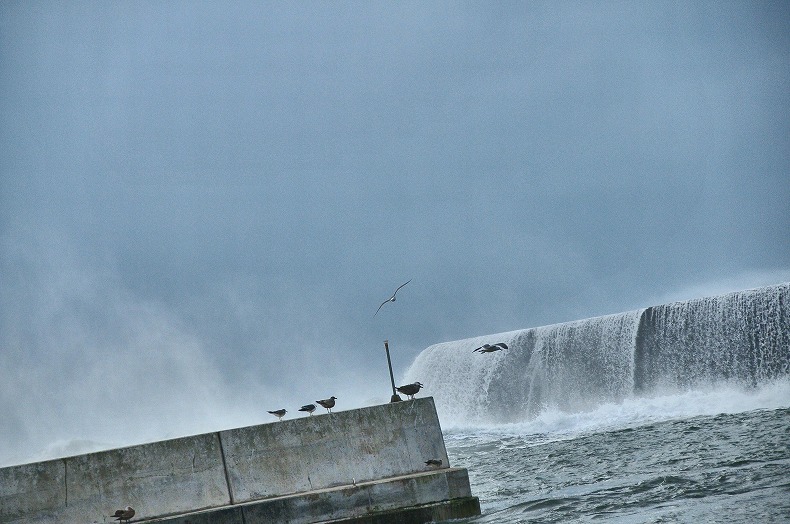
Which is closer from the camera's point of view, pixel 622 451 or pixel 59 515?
pixel 59 515

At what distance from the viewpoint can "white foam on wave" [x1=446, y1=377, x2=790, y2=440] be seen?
80.1 ft

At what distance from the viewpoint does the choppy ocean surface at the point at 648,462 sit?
36.2 ft

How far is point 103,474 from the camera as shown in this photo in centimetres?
1022

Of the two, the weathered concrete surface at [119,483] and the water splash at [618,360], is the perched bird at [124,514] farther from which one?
the water splash at [618,360]

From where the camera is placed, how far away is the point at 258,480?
10.5 metres

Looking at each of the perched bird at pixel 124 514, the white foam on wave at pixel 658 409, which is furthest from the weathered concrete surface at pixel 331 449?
the white foam on wave at pixel 658 409

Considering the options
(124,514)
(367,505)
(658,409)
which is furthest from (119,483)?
(658,409)

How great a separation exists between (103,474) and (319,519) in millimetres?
2518

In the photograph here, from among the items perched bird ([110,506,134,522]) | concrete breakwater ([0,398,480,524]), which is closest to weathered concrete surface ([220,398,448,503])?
concrete breakwater ([0,398,480,524])

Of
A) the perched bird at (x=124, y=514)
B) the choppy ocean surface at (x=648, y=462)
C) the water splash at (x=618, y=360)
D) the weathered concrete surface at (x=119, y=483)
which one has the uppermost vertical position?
the water splash at (x=618, y=360)

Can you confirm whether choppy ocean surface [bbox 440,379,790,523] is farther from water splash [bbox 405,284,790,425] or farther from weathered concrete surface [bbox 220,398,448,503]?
weathered concrete surface [bbox 220,398,448,503]

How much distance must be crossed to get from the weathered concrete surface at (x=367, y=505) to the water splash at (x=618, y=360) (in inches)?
696

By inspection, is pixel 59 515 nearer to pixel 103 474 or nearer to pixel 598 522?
pixel 103 474

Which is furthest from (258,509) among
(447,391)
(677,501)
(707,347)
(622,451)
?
(447,391)
